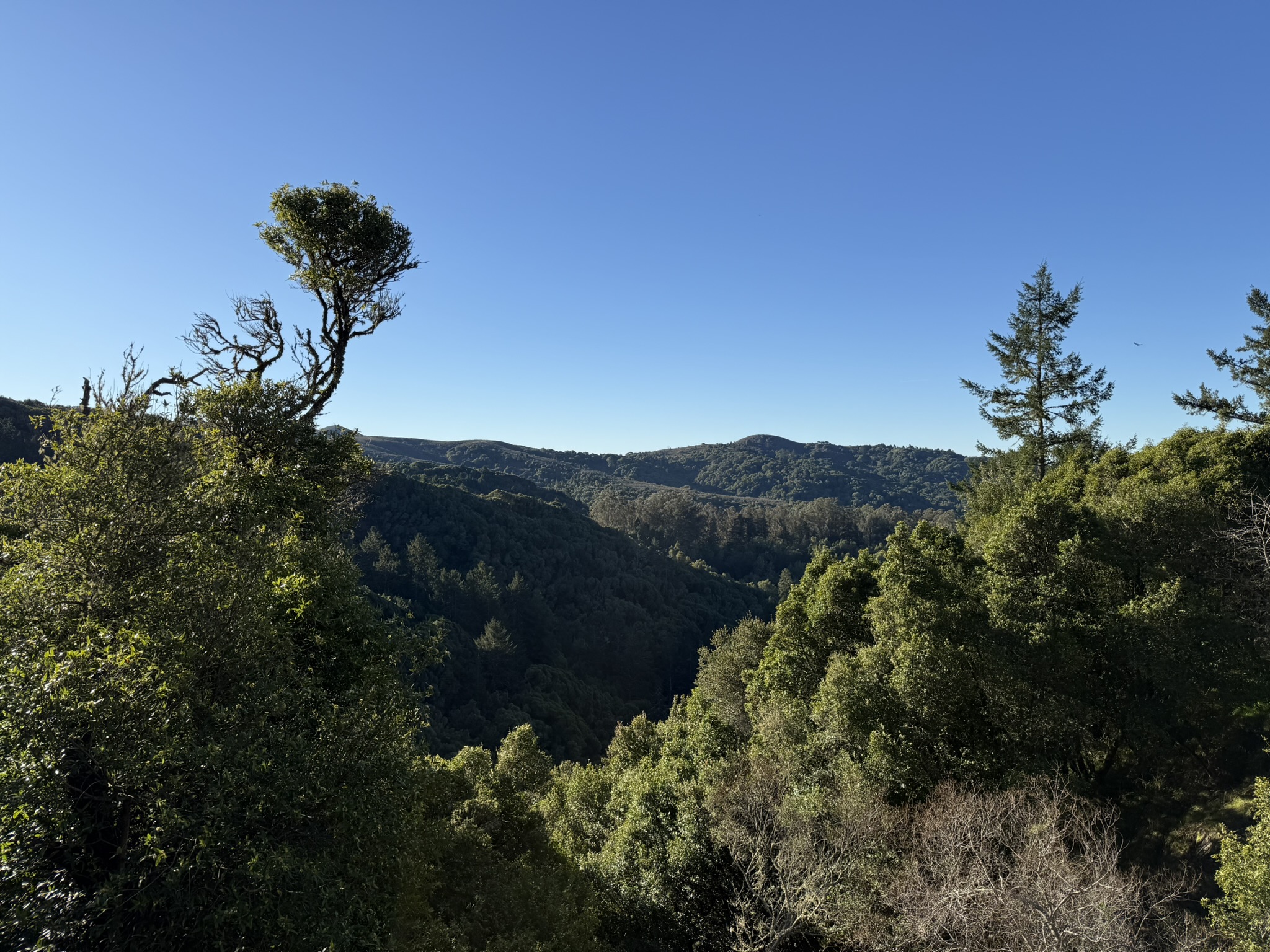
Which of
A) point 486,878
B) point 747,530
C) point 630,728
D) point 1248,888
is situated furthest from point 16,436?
point 747,530

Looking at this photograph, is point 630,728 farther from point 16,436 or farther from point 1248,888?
point 16,436

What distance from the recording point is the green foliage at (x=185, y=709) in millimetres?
5547

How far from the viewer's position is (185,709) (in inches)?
250

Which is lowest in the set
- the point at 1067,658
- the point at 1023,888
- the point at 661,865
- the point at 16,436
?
the point at 661,865

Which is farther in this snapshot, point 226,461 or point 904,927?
point 904,927

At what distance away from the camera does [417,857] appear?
10.5 metres

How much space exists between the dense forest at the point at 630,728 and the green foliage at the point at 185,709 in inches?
1.9

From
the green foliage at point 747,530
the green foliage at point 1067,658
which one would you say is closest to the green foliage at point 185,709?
the green foliage at point 1067,658

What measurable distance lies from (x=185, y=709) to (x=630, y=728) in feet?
91.4

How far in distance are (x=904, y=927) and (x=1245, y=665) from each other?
12.8 meters

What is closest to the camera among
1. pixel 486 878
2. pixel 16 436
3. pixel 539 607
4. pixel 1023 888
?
pixel 1023 888

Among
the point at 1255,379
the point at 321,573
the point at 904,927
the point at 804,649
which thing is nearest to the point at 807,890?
the point at 904,927

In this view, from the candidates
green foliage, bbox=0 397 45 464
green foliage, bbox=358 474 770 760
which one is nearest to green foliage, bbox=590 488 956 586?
green foliage, bbox=358 474 770 760

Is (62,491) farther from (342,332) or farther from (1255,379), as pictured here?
(1255,379)
